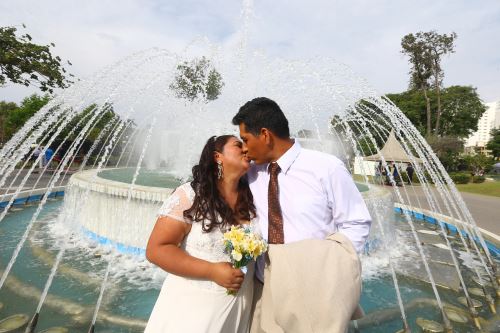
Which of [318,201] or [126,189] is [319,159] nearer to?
[318,201]

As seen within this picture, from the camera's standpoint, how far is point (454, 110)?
48.1 m

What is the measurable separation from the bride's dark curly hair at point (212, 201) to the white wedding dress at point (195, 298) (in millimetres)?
42

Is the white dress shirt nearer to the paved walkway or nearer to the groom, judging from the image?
the groom

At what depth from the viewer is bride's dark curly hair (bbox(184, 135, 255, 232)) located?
6.86 feet

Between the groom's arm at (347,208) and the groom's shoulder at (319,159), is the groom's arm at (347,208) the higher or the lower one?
the lower one

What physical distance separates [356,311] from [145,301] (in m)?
3.43

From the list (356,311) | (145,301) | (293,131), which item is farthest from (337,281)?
(293,131)

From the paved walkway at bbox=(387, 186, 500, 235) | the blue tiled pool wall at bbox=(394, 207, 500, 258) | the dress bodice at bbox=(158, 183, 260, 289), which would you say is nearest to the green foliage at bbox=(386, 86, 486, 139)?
the paved walkway at bbox=(387, 186, 500, 235)

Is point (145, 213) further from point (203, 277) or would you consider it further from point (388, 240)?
point (388, 240)

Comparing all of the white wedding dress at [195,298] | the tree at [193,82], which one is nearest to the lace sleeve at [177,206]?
the white wedding dress at [195,298]

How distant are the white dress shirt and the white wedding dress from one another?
0.26m

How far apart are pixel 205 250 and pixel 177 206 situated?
1.05 ft

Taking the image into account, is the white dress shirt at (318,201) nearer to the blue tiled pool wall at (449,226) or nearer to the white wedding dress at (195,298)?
the white wedding dress at (195,298)

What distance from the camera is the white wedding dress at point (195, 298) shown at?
206cm
